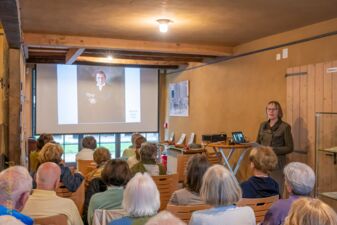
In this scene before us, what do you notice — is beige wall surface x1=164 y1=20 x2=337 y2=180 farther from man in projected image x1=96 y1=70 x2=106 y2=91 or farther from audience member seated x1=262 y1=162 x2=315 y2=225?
audience member seated x1=262 y1=162 x2=315 y2=225

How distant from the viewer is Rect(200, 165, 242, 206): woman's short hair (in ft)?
7.19

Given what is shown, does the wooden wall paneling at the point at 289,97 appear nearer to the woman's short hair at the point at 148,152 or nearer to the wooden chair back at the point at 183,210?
the woman's short hair at the point at 148,152

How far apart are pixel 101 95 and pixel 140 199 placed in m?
7.34

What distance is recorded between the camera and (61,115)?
880 cm

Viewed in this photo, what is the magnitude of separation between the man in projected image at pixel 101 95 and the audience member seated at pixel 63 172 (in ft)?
16.8

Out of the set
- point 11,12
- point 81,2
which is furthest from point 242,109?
point 11,12

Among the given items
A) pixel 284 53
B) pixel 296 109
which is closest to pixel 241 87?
pixel 284 53

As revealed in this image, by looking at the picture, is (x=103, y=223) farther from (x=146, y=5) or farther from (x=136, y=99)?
(x=136, y=99)

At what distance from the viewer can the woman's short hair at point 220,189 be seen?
2.19 m

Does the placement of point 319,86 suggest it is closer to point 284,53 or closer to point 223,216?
point 284,53

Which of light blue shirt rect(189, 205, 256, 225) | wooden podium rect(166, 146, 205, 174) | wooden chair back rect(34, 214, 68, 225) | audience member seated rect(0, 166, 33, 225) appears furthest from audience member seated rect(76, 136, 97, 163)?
light blue shirt rect(189, 205, 256, 225)

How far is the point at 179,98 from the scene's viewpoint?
Answer: 360 inches

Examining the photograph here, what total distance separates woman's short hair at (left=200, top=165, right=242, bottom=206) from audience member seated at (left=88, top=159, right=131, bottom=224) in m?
0.71

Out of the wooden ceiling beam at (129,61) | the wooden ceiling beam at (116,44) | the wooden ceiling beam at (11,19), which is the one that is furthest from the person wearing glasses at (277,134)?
the wooden ceiling beam at (129,61)
